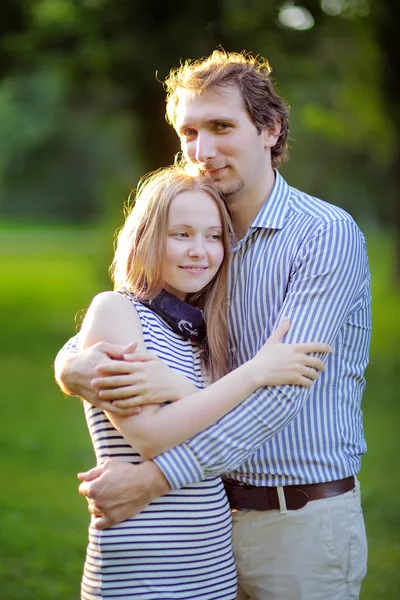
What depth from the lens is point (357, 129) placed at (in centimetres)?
1584

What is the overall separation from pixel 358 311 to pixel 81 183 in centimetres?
4971

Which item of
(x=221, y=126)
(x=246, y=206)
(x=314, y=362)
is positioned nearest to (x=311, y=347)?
(x=314, y=362)

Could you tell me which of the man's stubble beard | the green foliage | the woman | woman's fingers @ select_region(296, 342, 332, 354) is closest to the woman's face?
the woman

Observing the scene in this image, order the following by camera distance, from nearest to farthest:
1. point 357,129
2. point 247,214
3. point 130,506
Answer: point 130,506, point 247,214, point 357,129

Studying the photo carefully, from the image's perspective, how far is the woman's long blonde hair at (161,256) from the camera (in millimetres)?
3014

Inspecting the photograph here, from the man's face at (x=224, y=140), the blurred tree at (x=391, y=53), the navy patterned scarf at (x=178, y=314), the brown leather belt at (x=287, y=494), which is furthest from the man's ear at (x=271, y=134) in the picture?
the blurred tree at (x=391, y=53)

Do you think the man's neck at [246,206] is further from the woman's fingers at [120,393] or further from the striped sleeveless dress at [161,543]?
the woman's fingers at [120,393]

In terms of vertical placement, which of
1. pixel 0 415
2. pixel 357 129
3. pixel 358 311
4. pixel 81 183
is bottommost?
pixel 0 415

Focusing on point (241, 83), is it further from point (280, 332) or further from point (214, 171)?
point (280, 332)

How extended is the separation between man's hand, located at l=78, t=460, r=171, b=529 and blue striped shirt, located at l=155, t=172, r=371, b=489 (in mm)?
43

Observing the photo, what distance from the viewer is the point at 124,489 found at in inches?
110

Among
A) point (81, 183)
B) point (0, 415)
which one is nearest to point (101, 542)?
point (0, 415)

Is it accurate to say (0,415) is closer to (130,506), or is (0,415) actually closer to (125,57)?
(125,57)

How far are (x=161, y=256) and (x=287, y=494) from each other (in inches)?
36.6
